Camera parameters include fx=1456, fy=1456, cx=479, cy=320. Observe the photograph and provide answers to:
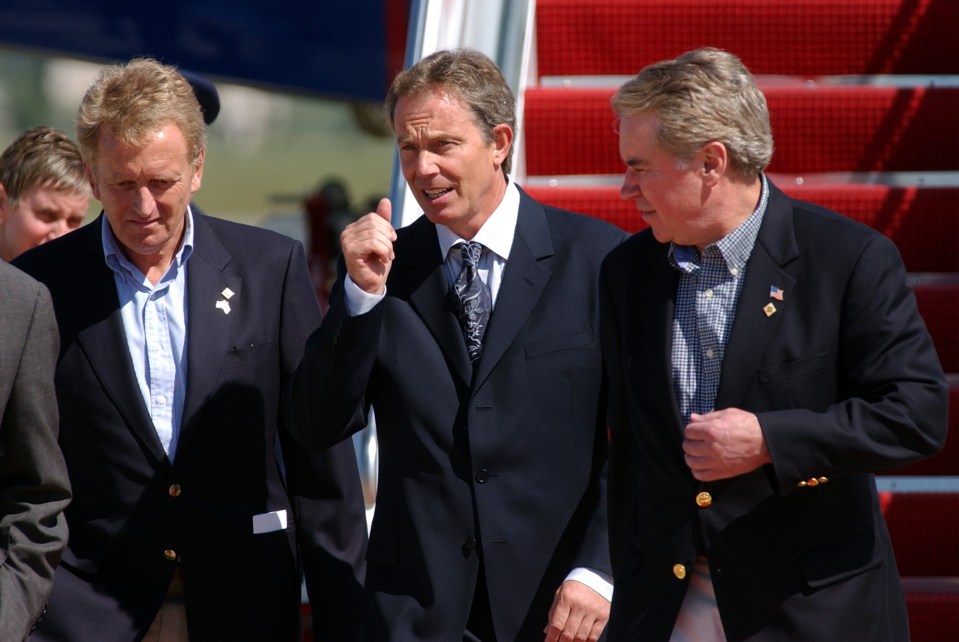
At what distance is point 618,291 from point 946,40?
2.41m

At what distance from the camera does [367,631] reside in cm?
283

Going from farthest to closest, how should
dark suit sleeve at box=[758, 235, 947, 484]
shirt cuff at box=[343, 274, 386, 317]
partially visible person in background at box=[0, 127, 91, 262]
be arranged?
partially visible person in background at box=[0, 127, 91, 262] → shirt cuff at box=[343, 274, 386, 317] → dark suit sleeve at box=[758, 235, 947, 484]

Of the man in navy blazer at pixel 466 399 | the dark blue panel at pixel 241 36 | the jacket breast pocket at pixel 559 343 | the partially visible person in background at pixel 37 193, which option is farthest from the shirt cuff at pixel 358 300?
the dark blue panel at pixel 241 36

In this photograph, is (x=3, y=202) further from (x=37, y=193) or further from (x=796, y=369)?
(x=796, y=369)

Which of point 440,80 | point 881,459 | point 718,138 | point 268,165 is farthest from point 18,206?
point 268,165

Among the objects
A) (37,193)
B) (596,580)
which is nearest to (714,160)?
(596,580)

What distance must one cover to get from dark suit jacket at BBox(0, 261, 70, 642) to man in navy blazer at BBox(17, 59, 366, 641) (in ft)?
1.63

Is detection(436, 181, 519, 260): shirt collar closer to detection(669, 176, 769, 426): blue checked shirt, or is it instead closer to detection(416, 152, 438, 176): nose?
detection(416, 152, 438, 176): nose

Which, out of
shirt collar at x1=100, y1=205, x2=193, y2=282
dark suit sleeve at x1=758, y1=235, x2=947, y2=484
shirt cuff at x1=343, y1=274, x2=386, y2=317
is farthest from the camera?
shirt collar at x1=100, y1=205, x2=193, y2=282

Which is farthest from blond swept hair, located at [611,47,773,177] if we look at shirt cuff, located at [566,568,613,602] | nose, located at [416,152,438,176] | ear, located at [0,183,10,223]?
ear, located at [0,183,10,223]

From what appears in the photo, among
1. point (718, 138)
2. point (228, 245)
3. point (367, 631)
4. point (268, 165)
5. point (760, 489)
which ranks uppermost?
point (718, 138)

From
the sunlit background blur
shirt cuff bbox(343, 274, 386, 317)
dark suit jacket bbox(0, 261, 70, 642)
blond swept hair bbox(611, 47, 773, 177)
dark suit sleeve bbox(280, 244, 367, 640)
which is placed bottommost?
the sunlit background blur

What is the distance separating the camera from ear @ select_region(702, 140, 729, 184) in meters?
2.46

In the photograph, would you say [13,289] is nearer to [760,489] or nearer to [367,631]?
[367,631]
